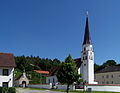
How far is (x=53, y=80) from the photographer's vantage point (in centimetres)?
7856

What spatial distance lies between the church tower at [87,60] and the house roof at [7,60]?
33.4m

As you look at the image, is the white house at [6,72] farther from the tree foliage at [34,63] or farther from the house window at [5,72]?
the tree foliage at [34,63]

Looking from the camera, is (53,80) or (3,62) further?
(53,80)

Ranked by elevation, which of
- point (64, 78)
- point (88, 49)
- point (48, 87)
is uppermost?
point (88, 49)

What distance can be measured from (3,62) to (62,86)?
19027 mm

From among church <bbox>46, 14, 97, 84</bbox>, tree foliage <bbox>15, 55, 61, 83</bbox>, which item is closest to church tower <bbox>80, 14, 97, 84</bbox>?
church <bbox>46, 14, 97, 84</bbox>

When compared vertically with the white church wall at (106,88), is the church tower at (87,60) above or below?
above

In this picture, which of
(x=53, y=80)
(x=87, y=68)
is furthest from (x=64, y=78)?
(x=53, y=80)

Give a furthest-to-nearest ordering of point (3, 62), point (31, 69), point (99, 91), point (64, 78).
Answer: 1. point (31, 69)
2. point (99, 91)
3. point (3, 62)
4. point (64, 78)

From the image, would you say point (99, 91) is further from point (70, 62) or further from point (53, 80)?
point (53, 80)

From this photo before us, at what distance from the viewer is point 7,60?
38344 millimetres

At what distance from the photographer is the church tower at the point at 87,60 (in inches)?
2660

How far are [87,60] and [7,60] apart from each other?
35427 mm

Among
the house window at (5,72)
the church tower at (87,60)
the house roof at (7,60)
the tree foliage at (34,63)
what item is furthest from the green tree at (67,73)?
the tree foliage at (34,63)
